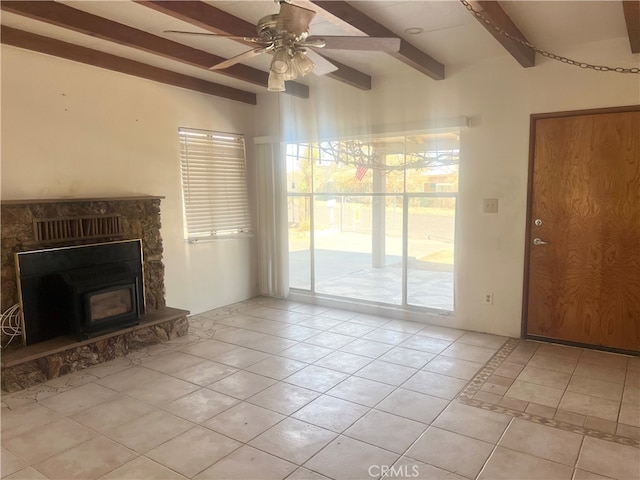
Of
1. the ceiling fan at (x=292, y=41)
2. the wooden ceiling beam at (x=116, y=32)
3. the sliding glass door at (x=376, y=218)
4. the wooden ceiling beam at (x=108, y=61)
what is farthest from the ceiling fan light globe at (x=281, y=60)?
the sliding glass door at (x=376, y=218)

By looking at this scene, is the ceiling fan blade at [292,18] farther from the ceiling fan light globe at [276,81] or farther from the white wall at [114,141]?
the white wall at [114,141]

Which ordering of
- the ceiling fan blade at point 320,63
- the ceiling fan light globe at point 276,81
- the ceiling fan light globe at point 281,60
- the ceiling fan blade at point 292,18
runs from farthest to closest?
the ceiling fan blade at point 320,63 → the ceiling fan light globe at point 276,81 → the ceiling fan light globe at point 281,60 → the ceiling fan blade at point 292,18

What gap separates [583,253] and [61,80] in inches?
190

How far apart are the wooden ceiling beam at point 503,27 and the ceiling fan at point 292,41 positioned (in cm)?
82

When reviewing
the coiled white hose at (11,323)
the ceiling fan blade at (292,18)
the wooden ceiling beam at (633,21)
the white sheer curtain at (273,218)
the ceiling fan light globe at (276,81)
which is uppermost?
the wooden ceiling beam at (633,21)

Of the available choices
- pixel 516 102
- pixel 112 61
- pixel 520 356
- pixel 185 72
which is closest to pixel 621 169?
pixel 516 102

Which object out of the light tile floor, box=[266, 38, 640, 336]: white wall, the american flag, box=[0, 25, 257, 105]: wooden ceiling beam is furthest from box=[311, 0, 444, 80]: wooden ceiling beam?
the light tile floor

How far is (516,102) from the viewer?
4121 millimetres

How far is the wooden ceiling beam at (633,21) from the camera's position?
2.71m

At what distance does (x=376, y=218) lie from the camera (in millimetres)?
5113

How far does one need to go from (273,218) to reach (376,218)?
140 centimetres

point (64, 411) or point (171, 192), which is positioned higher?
point (171, 192)

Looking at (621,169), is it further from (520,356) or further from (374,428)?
(374,428)

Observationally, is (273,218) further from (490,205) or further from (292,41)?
(292,41)
